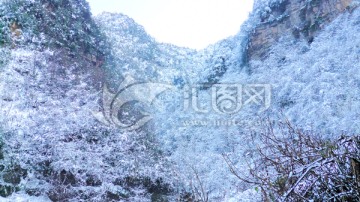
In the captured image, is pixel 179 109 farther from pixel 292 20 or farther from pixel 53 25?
pixel 53 25

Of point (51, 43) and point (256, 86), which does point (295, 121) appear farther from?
point (51, 43)

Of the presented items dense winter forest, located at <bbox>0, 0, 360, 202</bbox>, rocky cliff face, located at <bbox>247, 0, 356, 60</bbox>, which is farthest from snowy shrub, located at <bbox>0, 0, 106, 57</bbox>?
rocky cliff face, located at <bbox>247, 0, 356, 60</bbox>

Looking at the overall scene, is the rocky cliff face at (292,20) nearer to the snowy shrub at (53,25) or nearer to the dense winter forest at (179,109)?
the dense winter forest at (179,109)

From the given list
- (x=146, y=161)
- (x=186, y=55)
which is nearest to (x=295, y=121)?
(x=146, y=161)

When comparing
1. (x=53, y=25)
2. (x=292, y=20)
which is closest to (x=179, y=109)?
(x=292, y=20)

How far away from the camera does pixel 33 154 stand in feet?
17.5

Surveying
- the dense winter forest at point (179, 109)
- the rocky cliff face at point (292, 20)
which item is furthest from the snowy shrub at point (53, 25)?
the rocky cliff face at point (292, 20)

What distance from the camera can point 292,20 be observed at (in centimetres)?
1253

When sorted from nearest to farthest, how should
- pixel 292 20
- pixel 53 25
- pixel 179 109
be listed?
pixel 53 25
pixel 292 20
pixel 179 109

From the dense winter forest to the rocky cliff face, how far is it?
45 mm

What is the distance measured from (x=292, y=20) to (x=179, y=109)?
5.49 meters

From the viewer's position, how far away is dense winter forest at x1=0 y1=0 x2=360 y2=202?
3.26m

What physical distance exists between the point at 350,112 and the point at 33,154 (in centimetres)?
635

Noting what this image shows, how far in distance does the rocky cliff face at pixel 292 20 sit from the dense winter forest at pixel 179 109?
0.05 metres
